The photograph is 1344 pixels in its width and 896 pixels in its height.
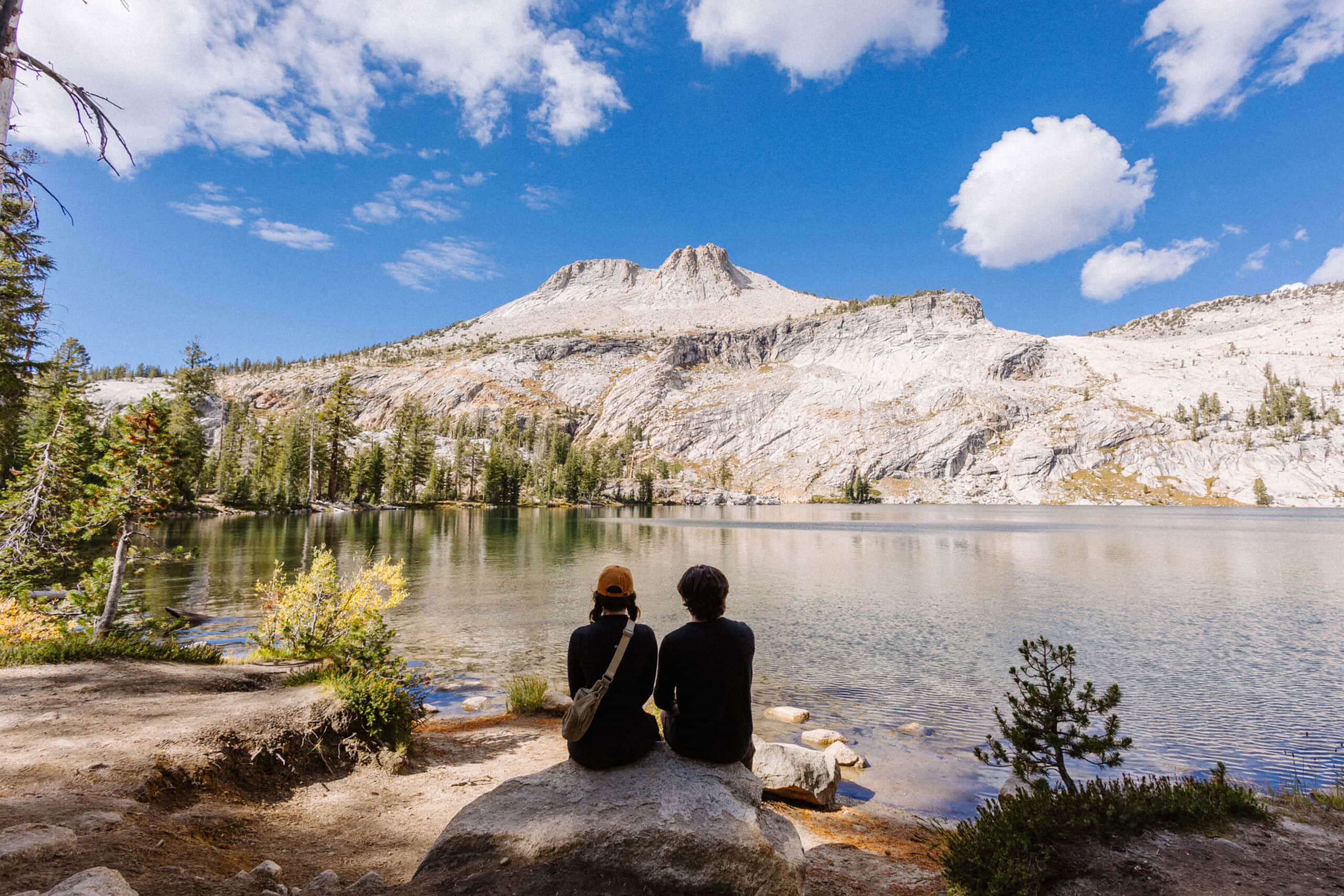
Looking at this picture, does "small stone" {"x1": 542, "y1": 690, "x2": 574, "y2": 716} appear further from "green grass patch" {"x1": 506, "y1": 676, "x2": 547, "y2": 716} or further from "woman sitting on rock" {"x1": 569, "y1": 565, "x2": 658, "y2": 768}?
"woman sitting on rock" {"x1": 569, "y1": 565, "x2": 658, "y2": 768}

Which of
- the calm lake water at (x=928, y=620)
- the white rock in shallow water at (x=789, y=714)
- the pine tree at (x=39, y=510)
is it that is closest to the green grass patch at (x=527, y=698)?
the calm lake water at (x=928, y=620)

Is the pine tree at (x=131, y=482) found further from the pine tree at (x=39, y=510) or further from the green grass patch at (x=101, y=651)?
the pine tree at (x=39, y=510)

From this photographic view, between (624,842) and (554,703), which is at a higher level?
(624,842)

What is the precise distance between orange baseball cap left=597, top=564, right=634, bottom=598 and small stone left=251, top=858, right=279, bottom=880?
4.73 metres

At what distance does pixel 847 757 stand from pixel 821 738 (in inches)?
55.2

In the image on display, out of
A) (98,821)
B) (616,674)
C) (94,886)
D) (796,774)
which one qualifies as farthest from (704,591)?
(98,821)

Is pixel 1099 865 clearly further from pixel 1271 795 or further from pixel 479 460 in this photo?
pixel 479 460

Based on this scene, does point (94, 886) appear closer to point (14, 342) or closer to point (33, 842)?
point (33, 842)

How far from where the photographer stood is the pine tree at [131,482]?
16.4 meters

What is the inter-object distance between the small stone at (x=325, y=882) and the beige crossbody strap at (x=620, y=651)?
140 inches

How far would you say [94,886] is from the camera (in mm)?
4746

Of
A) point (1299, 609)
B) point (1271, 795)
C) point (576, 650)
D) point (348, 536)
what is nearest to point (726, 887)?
point (576, 650)

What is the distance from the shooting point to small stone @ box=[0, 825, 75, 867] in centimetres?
546

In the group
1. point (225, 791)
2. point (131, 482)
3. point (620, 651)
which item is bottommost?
point (225, 791)
